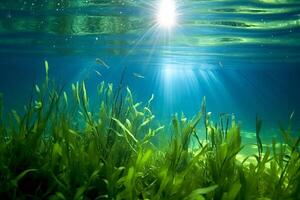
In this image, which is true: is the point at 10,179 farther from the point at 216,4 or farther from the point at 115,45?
the point at 115,45

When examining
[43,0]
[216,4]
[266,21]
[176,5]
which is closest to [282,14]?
[266,21]

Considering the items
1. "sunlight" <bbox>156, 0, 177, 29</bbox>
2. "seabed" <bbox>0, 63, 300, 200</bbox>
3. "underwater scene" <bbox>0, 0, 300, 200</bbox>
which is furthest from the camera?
"sunlight" <bbox>156, 0, 177, 29</bbox>

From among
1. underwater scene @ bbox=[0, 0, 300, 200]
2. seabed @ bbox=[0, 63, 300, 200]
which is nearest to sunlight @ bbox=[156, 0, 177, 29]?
underwater scene @ bbox=[0, 0, 300, 200]

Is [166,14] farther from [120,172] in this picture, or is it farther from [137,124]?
[120,172]

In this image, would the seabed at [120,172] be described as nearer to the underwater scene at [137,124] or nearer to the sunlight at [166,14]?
the underwater scene at [137,124]

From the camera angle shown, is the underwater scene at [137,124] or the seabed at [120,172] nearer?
the seabed at [120,172]

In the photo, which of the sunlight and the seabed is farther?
the sunlight

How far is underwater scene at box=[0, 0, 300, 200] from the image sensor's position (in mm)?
4691

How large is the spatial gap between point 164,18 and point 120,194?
15.5m

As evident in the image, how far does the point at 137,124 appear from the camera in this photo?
7086 millimetres

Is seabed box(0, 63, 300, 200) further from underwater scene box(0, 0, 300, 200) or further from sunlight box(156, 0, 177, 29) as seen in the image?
sunlight box(156, 0, 177, 29)

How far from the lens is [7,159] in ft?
16.3

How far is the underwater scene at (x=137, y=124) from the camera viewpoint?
4.69m

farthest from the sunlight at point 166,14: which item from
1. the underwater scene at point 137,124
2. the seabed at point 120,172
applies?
the seabed at point 120,172
